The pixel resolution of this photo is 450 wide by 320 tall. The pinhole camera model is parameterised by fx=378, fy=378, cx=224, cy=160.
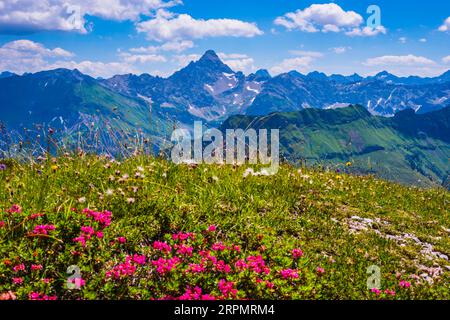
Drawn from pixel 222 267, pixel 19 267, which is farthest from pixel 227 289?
pixel 19 267


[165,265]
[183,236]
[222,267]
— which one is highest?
[183,236]

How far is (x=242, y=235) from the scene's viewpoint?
6781mm

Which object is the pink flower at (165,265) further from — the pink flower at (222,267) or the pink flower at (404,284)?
the pink flower at (404,284)

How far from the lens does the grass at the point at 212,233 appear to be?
5152 millimetres

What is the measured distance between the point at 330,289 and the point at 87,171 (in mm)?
5844

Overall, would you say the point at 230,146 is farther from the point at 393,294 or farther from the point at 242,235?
the point at 393,294

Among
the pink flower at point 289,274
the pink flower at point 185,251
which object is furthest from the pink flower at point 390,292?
the pink flower at point 185,251

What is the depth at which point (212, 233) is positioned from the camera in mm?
6590

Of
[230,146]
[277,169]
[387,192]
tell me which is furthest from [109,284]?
[387,192]

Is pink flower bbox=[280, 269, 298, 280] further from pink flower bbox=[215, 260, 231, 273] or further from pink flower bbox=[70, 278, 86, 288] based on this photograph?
pink flower bbox=[70, 278, 86, 288]

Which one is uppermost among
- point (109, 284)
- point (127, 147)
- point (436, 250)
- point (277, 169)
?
point (127, 147)

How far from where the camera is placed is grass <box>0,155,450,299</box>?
515 cm

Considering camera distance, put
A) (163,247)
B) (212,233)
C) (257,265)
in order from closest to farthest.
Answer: (257,265), (163,247), (212,233)

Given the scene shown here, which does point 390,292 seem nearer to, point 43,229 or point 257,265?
point 257,265
